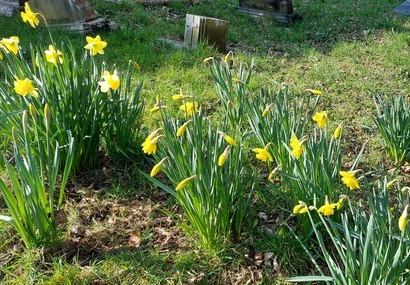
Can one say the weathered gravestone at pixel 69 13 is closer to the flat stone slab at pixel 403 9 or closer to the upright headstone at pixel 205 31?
the upright headstone at pixel 205 31

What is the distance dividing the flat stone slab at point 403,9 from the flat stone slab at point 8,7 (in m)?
5.81

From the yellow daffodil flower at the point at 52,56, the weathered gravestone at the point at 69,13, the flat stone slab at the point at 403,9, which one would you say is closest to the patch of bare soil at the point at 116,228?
the yellow daffodil flower at the point at 52,56

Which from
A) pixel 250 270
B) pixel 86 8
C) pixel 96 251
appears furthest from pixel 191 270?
pixel 86 8

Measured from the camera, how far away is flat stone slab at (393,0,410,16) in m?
8.05

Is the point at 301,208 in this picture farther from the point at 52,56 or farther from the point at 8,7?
the point at 8,7

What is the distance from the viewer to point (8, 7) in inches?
235

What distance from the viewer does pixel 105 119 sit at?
2.87 m

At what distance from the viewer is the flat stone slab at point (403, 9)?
8.05 meters

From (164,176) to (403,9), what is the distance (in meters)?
6.73

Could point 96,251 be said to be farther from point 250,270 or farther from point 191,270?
point 250,270

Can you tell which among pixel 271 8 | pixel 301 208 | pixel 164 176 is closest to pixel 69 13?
pixel 271 8

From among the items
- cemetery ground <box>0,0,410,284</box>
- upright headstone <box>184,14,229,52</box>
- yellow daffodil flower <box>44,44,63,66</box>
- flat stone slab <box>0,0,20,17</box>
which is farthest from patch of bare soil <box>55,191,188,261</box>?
flat stone slab <box>0,0,20,17</box>

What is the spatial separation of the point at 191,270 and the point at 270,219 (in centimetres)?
61

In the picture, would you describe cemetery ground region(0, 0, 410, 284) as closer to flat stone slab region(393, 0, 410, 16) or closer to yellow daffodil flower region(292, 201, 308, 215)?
yellow daffodil flower region(292, 201, 308, 215)
